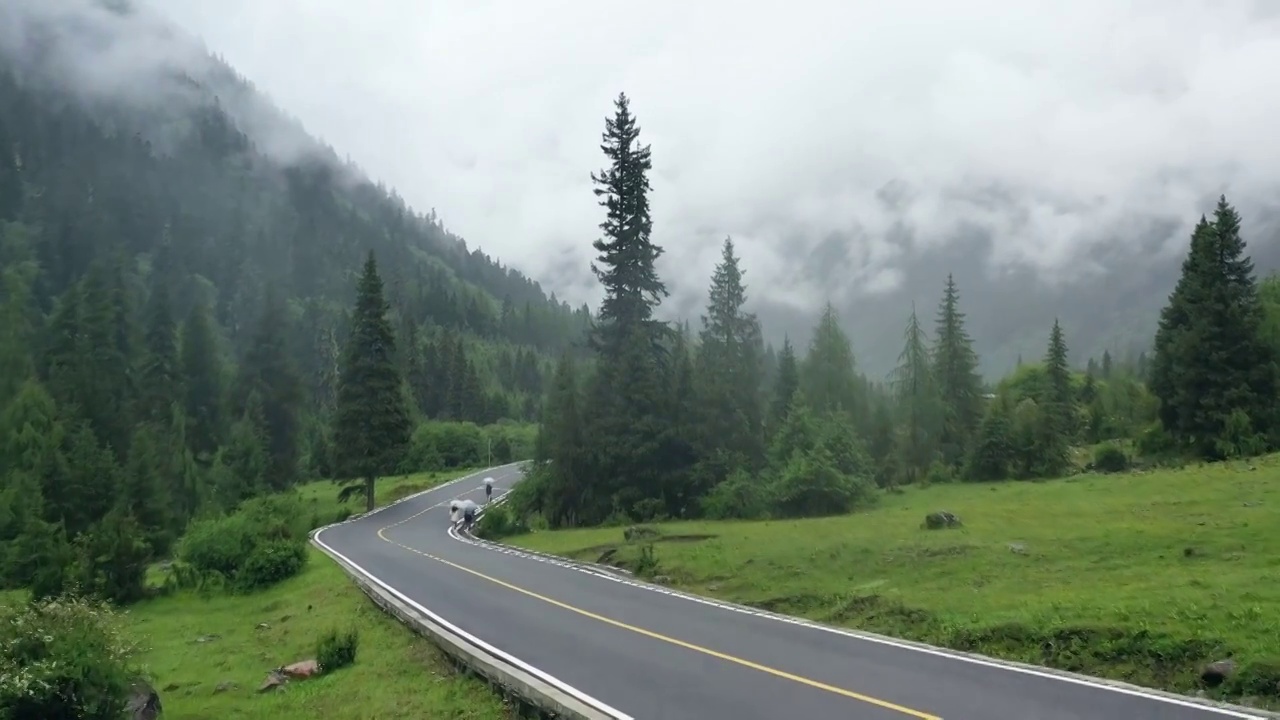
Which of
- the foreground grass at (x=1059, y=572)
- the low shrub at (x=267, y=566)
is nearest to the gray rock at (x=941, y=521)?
the foreground grass at (x=1059, y=572)

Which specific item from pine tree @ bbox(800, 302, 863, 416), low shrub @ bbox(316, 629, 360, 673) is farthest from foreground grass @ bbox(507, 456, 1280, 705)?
pine tree @ bbox(800, 302, 863, 416)

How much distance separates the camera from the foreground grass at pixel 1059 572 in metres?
12.5

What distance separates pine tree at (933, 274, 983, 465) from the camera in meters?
62.9

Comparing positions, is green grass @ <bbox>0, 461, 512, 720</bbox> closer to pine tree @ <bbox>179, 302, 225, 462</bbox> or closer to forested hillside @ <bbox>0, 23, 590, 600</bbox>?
forested hillside @ <bbox>0, 23, 590, 600</bbox>

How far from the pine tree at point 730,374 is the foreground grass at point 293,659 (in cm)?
2072

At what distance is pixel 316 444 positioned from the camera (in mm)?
98312

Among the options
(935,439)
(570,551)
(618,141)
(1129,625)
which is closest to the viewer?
(1129,625)

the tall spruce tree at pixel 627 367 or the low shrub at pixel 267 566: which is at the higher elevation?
the tall spruce tree at pixel 627 367

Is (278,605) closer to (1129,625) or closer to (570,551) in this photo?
(570,551)

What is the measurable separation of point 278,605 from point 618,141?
30.2 meters

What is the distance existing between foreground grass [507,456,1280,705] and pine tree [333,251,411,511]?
2822cm

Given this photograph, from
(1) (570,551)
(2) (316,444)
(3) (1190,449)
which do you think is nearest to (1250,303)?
(3) (1190,449)

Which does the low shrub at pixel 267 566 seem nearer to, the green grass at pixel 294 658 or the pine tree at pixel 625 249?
the green grass at pixel 294 658

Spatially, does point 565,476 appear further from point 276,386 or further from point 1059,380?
point 1059,380
